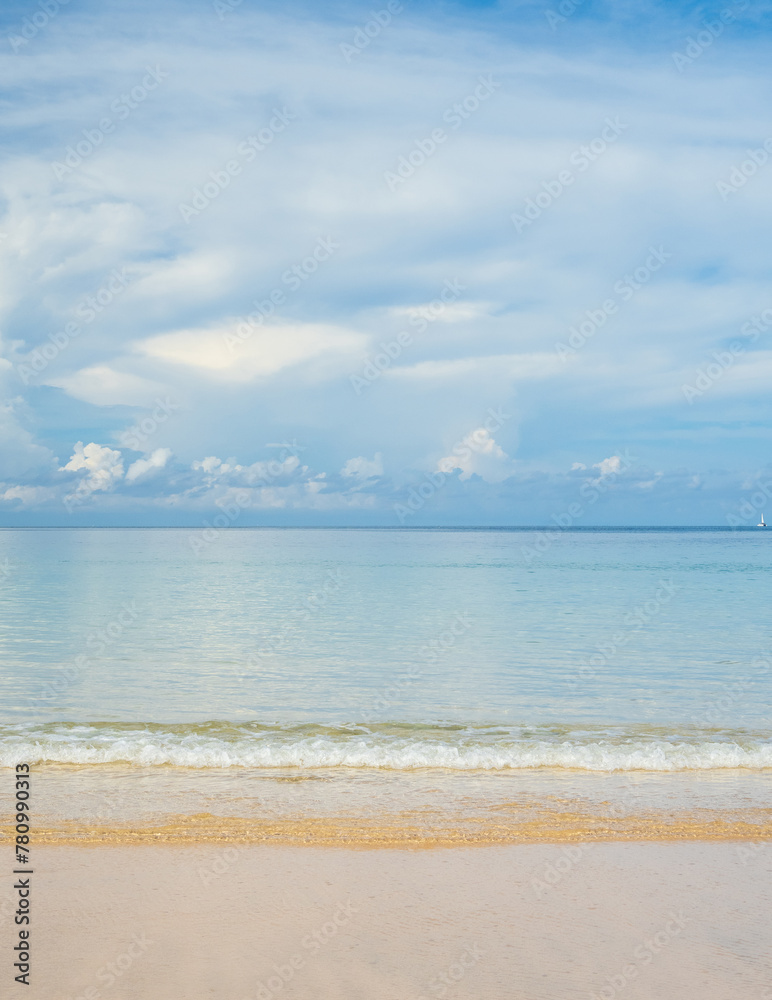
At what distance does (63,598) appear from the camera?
34.5 metres

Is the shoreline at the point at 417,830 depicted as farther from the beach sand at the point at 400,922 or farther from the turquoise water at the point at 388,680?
the turquoise water at the point at 388,680

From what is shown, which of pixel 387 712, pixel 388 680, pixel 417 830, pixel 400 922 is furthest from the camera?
pixel 388 680

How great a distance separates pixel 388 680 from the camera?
1727 centimetres

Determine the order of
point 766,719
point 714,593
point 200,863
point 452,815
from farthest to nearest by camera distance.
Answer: point 714,593 → point 766,719 → point 452,815 → point 200,863

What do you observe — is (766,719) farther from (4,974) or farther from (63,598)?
(63,598)

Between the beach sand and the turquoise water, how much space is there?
12.7ft

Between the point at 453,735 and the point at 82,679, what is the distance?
890 cm

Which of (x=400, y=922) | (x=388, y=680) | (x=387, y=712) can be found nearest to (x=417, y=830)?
(x=400, y=922)

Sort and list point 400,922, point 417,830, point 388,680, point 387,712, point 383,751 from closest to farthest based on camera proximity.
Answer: point 400,922
point 417,830
point 383,751
point 387,712
point 388,680

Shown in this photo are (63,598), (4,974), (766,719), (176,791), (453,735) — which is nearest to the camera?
(4,974)

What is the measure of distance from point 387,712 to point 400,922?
825 cm

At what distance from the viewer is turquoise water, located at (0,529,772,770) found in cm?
1163

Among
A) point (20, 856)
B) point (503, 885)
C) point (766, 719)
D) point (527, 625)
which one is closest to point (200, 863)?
point (20, 856)

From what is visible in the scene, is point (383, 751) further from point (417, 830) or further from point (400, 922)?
point (400, 922)
